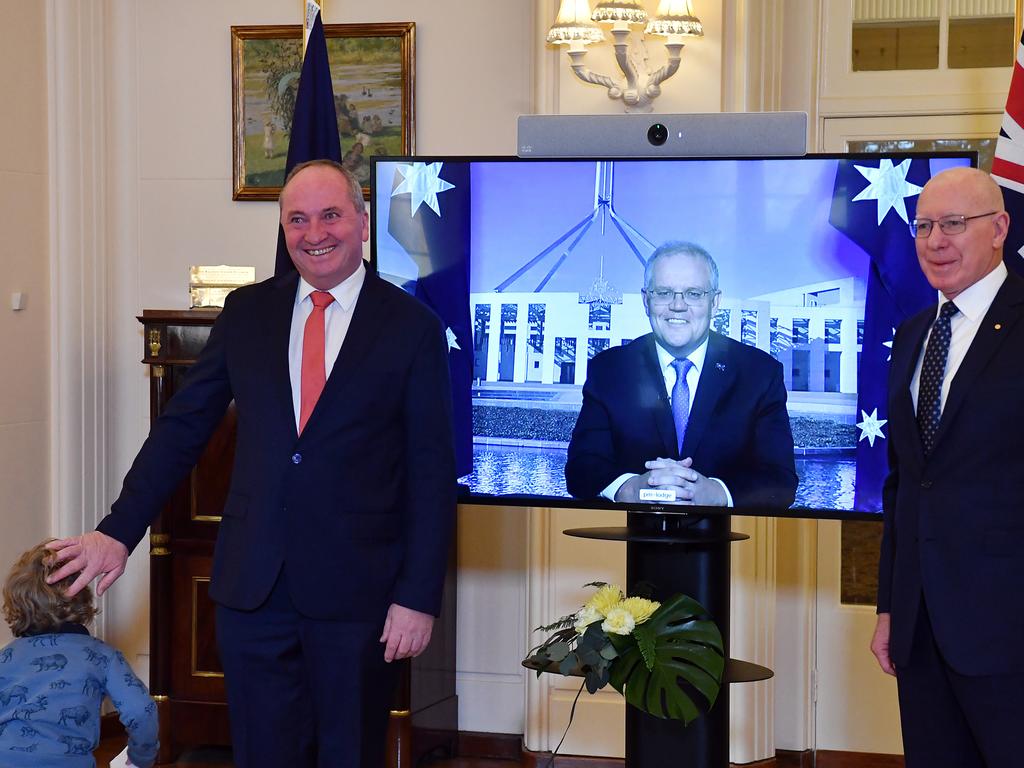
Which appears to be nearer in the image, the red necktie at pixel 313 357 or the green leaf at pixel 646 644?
the red necktie at pixel 313 357

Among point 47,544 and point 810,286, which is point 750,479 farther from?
point 47,544

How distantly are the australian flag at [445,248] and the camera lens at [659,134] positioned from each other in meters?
0.46

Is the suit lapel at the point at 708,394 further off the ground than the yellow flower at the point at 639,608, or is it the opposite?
the suit lapel at the point at 708,394

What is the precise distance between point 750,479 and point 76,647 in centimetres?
152

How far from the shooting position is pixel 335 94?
4.45 metres

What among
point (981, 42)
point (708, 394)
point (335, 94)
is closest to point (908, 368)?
point (708, 394)

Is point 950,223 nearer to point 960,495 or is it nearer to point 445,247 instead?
point 960,495

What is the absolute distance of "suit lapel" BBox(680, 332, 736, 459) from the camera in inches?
115

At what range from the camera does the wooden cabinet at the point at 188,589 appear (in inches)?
161

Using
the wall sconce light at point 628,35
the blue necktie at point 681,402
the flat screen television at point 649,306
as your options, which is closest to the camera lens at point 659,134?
the flat screen television at point 649,306

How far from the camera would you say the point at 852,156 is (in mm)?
2891

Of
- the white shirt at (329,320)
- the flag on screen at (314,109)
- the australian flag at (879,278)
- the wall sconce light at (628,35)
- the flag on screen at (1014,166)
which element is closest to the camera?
the white shirt at (329,320)

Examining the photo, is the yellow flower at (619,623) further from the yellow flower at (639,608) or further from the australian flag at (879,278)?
the australian flag at (879,278)

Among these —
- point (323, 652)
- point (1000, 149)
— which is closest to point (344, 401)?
point (323, 652)
